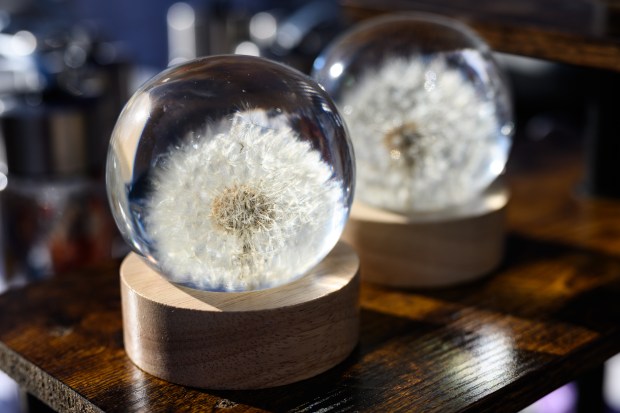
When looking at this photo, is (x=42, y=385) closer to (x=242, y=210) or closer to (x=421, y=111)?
(x=242, y=210)

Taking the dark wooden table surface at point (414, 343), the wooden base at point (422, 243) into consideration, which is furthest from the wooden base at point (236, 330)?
the wooden base at point (422, 243)

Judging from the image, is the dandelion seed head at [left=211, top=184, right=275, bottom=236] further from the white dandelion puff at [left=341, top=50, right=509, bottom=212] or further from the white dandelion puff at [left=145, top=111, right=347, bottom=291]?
the white dandelion puff at [left=341, top=50, right=509, bottom=212]

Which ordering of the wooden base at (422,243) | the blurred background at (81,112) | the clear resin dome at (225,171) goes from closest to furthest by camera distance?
the clear resin dome at (225,171), the wooden base at (422,243), the blurred background at (81,112)

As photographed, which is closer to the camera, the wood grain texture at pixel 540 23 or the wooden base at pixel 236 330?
the wooden base at pixel 236 330

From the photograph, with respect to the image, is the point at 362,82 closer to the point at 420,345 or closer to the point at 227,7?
the point at 420,345

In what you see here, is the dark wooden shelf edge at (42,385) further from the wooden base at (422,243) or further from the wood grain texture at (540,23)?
the wood grain texture at (540,23)

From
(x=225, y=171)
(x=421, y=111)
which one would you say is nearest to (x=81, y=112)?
(x=421, y=111)

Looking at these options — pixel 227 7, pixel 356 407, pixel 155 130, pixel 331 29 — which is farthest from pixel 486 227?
A: pixel 227 7

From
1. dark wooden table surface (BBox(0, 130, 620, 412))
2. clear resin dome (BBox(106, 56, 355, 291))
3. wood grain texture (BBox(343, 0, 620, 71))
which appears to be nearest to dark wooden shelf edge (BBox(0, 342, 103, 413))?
dark wooden table surface (BBox(0, 130, 620, 412))
